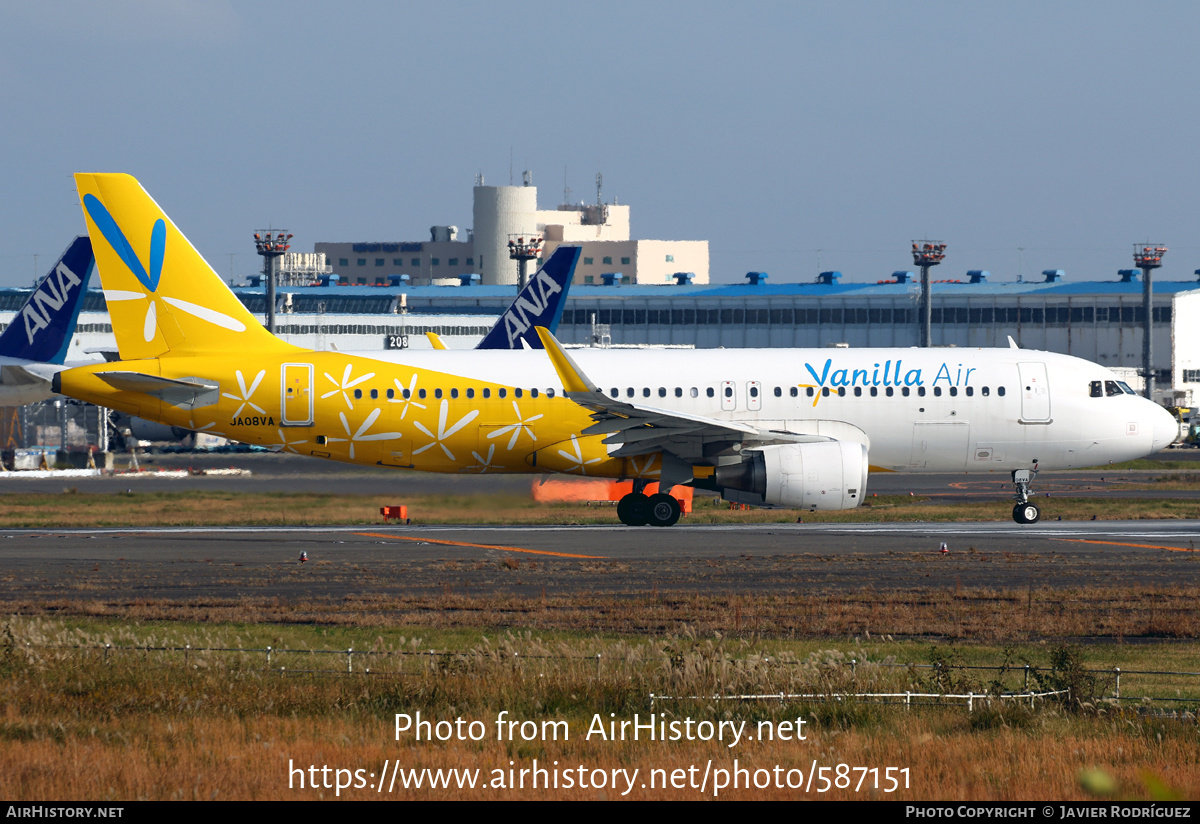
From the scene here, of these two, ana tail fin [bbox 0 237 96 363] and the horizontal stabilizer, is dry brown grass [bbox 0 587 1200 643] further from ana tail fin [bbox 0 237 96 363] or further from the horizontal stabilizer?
ana tail fin [bbox 0 237 96 363]

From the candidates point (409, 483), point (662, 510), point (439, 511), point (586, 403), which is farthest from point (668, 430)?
point (409, 483)

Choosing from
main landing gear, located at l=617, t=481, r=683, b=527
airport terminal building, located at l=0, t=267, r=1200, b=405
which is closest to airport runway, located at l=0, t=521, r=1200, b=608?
main landing gear, located at l=617, t=481, r=683, b=527

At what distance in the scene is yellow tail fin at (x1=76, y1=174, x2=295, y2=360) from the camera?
35.3 metres

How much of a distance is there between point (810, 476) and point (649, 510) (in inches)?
192

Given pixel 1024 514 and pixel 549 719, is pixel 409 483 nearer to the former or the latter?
pixel 1024 514

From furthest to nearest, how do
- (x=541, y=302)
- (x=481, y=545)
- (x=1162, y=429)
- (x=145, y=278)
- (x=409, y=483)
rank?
(x=541, y=302) < (x=409, y=483) < (x=1162, y=429) < (x=145, y=278) < (x=481, y=545)

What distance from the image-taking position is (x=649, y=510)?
36781 mm

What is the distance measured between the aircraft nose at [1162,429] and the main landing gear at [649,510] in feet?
43.4

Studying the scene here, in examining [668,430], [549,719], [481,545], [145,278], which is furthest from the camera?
[145,278]

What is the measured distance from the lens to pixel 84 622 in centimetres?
2167

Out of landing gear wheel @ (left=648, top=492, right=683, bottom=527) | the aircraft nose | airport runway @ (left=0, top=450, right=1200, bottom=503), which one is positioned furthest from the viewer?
airport runway @ (left=0, top=450, right=1200, bottom=503)

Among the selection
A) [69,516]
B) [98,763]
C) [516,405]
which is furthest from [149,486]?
[98,763]

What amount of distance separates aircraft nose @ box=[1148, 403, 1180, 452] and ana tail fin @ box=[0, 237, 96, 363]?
41018 mm
